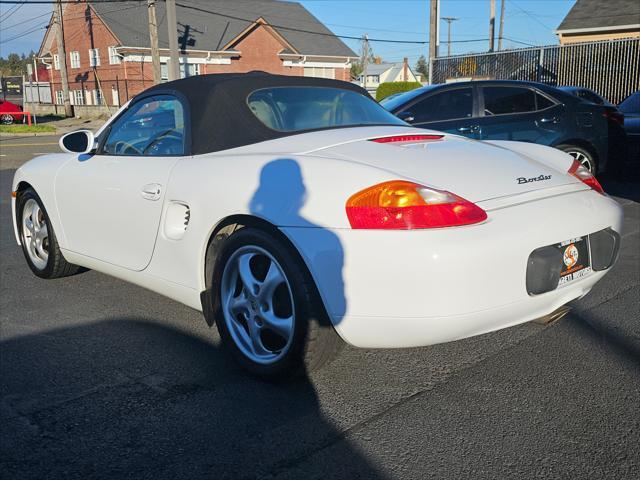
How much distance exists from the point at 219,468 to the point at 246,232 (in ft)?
3.56

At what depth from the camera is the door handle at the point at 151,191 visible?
363 cm

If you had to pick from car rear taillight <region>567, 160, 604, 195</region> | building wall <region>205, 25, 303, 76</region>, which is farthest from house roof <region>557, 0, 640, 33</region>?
car rear taillight <region>567, 160, 604, 195</region>

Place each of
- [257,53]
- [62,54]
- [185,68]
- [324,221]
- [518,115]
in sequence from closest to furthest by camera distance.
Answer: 1. [324,221]
2. [518,115]
3. [62,54]
4. [185,68]
5. [257,53]

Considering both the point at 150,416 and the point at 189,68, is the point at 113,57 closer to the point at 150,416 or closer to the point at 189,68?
the point at 189,68

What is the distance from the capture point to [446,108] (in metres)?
8.62

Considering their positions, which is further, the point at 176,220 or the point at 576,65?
the point at 576,65

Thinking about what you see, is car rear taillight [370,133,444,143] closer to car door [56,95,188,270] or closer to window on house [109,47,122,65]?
car door [56,95,188,270]

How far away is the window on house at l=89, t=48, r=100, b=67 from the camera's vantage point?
42.9m

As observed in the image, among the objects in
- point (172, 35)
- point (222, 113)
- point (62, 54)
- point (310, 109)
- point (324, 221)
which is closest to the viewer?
point (324, 221)

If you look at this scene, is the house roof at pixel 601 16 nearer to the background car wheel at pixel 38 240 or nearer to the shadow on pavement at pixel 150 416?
the background car wheel at pixel 38 240

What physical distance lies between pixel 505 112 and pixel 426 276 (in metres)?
6.50

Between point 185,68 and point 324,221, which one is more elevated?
point 185,68

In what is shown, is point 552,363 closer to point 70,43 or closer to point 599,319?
point 599,319

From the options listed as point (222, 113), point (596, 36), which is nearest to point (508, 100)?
point (222, 113)
